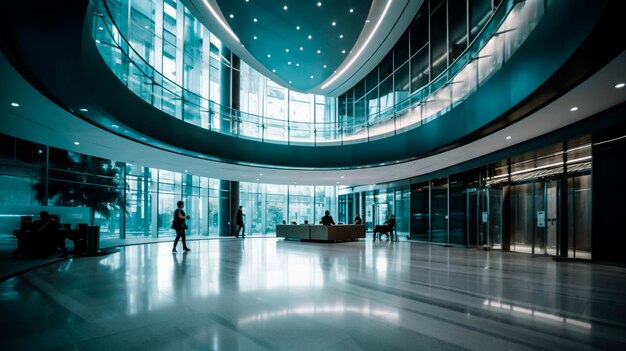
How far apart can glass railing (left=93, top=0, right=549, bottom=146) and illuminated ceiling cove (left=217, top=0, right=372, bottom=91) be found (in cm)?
293

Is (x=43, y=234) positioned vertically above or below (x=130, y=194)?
below

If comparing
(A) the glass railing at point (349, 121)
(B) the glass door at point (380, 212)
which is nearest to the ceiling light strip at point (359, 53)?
(A) the glass railing at point (349, 121)

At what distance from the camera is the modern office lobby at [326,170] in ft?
12.2

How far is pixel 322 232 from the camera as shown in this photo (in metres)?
16.1

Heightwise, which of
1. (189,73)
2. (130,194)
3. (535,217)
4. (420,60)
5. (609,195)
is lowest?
(535,217)

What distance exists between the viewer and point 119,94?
8.23 m

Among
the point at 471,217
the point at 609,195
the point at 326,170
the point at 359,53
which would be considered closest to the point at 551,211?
the point at 609,195

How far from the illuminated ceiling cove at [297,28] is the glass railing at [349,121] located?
2.93 meters

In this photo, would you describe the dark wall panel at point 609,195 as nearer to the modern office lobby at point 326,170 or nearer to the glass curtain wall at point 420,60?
the modern office lobby at point 326,170

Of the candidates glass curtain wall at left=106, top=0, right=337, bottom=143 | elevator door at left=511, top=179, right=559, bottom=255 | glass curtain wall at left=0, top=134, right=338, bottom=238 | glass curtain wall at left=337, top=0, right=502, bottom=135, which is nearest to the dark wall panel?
elevator door at left=511, top=179, right=559, bottom=255

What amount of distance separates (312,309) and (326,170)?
1241cm

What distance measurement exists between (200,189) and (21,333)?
18.1 m

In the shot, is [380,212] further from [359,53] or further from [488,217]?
[359,53]

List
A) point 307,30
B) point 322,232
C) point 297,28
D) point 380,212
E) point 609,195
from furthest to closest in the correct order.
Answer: point 380,212 < point 322,232 < point 307,30 < point 297,28 < point 609,195
